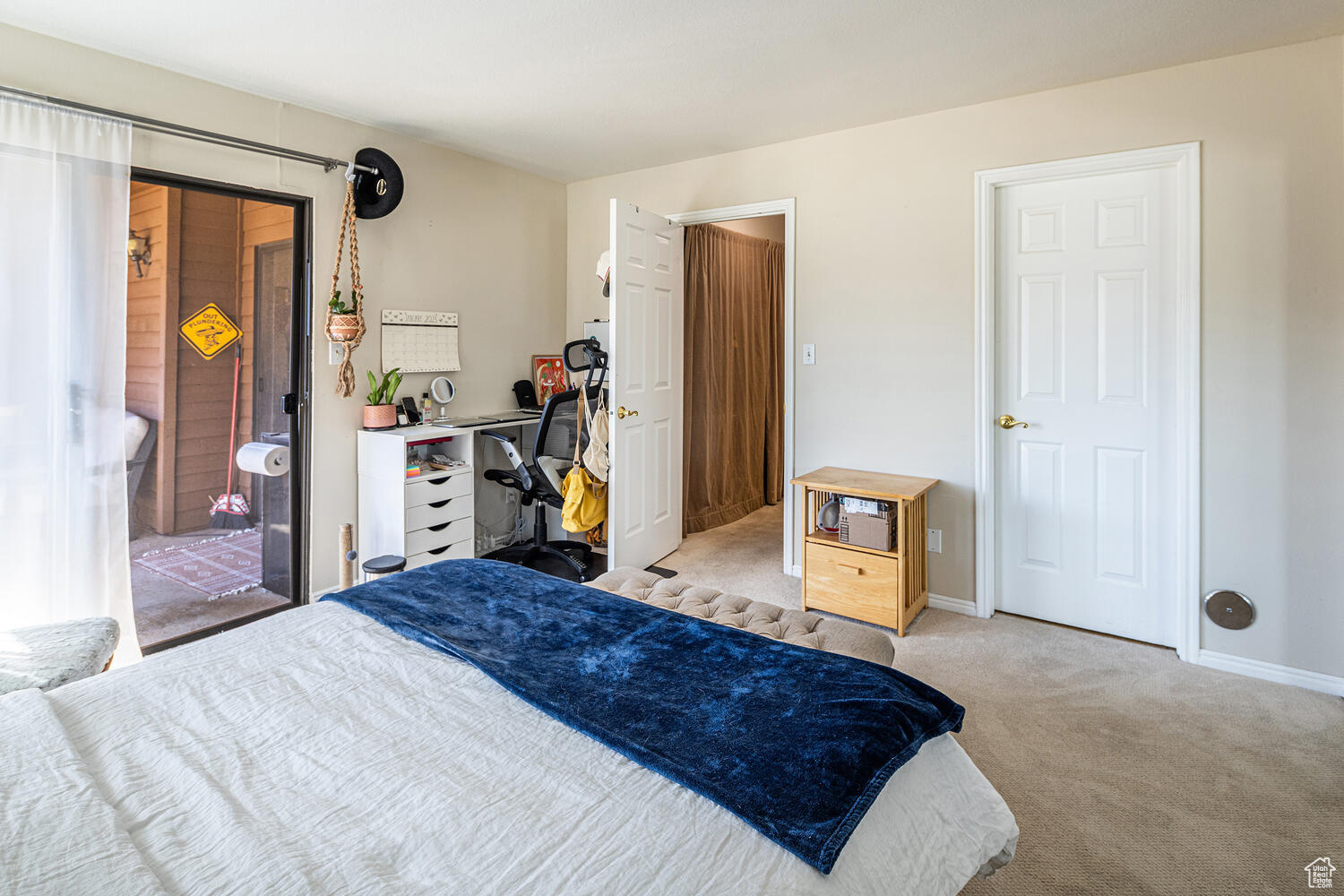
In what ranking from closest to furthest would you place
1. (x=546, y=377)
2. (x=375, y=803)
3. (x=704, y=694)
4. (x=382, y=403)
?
(x=375, y=803) < (x=704, y=694) < (x=382, y=403) < (x=546, y=377)

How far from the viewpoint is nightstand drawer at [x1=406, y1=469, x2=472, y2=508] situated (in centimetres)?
340

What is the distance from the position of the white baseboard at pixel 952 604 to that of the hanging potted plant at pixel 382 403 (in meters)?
2.95

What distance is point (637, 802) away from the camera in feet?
3.43

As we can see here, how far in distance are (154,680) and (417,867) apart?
86 cm

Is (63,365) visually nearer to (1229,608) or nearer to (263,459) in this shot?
(263,459)

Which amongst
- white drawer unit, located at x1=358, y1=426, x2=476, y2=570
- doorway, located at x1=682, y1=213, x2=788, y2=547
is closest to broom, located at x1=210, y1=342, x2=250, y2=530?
white drawer unit, located at x1=358, y1=426, x2=476, y2=570

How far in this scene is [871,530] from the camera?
3.20 metres

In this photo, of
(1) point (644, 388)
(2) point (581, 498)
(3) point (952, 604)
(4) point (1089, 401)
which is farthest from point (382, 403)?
(4) point (1089, 401)

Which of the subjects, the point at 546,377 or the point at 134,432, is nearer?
the point at 134,432

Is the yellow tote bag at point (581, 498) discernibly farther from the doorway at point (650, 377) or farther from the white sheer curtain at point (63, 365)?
the white sheer curtain at point (63, 365)

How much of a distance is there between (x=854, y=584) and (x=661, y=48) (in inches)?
96.2

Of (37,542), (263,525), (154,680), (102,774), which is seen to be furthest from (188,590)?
(102,774)

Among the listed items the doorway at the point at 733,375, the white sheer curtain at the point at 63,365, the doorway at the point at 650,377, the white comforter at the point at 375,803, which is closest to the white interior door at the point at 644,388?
the doorway at the point at 650,377

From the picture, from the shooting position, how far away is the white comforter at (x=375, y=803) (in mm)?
896
